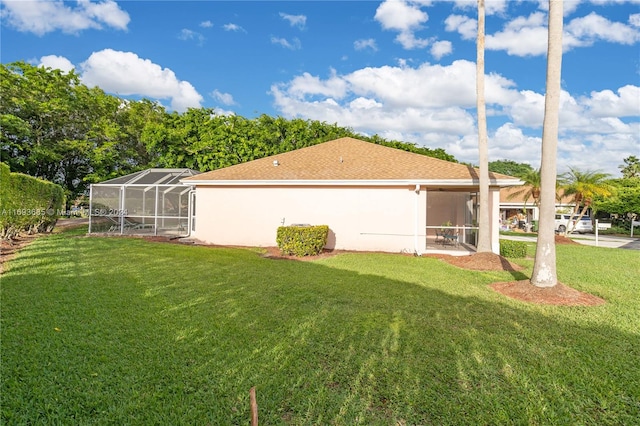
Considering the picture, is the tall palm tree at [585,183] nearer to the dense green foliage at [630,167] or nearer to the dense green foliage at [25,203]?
the dense green foliage at [25,203]

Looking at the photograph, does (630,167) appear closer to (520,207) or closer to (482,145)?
(520,207)

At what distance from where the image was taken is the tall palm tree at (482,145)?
36.9 ft

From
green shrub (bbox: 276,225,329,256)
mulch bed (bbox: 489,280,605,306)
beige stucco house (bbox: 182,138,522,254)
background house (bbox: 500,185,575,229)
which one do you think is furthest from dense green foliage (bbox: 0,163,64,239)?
background house (bbox: 500,185,575,229)

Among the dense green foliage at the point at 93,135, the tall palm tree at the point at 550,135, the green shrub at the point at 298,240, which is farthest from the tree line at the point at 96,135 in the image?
the tall palm tree at the point at 550,135

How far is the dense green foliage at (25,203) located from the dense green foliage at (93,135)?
755 cm

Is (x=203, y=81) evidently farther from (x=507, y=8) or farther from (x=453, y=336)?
(x=453, y=336)

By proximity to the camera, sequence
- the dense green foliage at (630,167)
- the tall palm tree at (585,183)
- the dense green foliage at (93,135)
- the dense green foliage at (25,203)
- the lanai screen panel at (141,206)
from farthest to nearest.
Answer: the dense green foliage at (630,167), the tall palm tree at (585,183), the dense green foliage at (93,135), the lanai screen panel at (141,206), the dense green foliage at (25,203)

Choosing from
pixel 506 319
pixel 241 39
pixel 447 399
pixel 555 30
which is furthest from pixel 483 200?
pixel 241 39

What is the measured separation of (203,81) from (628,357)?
77.9 feet

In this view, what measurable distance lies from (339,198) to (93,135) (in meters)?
19.7

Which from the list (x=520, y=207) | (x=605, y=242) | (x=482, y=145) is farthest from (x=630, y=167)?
(x=482, y=145)

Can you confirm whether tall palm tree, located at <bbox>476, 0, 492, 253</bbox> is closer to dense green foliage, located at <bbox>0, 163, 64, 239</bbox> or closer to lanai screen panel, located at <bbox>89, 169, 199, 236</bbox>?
lanai screen panel, located at <bbox>89, 169, 199, 236</bbox>

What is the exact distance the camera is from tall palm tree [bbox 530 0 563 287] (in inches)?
276

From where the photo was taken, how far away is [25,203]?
1277 cm
